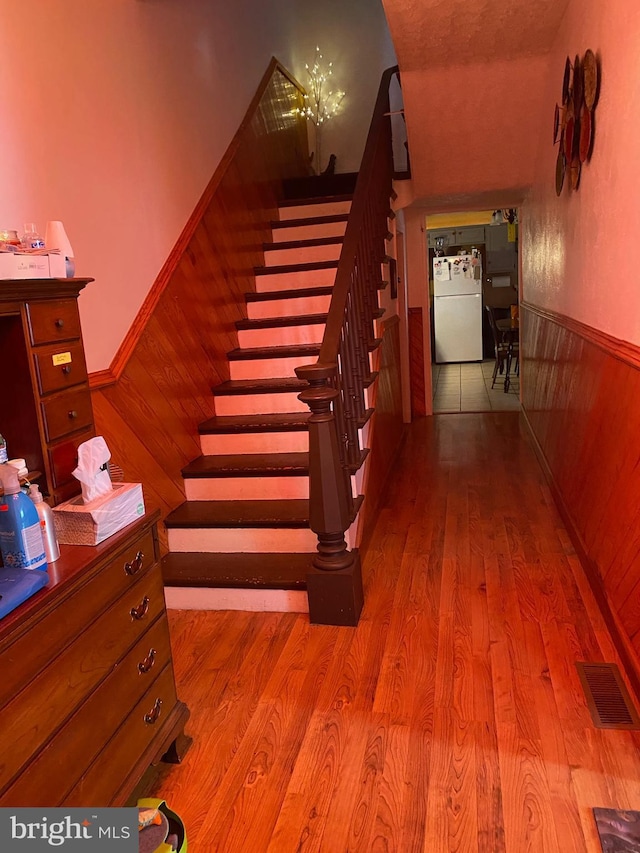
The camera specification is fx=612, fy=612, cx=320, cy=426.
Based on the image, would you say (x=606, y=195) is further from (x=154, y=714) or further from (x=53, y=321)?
(x=154, y=714)

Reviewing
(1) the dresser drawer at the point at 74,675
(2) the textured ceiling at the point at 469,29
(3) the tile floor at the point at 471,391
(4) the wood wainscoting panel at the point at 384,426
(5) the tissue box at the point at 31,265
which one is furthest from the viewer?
(3) the tile floor at the point at 471,391

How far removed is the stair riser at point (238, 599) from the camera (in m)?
2.68

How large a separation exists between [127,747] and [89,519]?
0.61 meters

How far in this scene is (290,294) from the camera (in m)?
4.21

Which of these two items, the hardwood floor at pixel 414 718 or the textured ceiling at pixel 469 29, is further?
the textured ceiling at pixel 469 29

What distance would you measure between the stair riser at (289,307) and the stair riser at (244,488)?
4.85 ft

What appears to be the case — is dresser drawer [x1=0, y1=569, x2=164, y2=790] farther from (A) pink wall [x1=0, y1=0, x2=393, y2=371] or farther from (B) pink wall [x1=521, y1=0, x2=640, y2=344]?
(B) pink wall [x1=521, y1=0, x2=640, y2=344]

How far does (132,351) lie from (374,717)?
1.88m

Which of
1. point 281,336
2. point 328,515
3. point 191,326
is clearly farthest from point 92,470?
point 281,336

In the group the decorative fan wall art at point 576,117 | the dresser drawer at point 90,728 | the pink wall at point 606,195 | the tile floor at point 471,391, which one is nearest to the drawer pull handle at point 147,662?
the dresser drawer at point 90,728

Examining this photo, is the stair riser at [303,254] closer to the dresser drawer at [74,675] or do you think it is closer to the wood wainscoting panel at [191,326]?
the wood wainscoting panel at [191,326]

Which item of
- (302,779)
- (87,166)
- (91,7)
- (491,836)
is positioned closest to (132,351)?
(87,166)

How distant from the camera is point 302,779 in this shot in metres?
1.77

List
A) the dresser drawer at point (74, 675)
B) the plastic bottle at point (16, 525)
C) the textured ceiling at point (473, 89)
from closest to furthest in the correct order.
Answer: the dresser drawer at point (74, 675)
the plastic bottle at point (16, 525)
the textured ceiling at point (473, 89)
